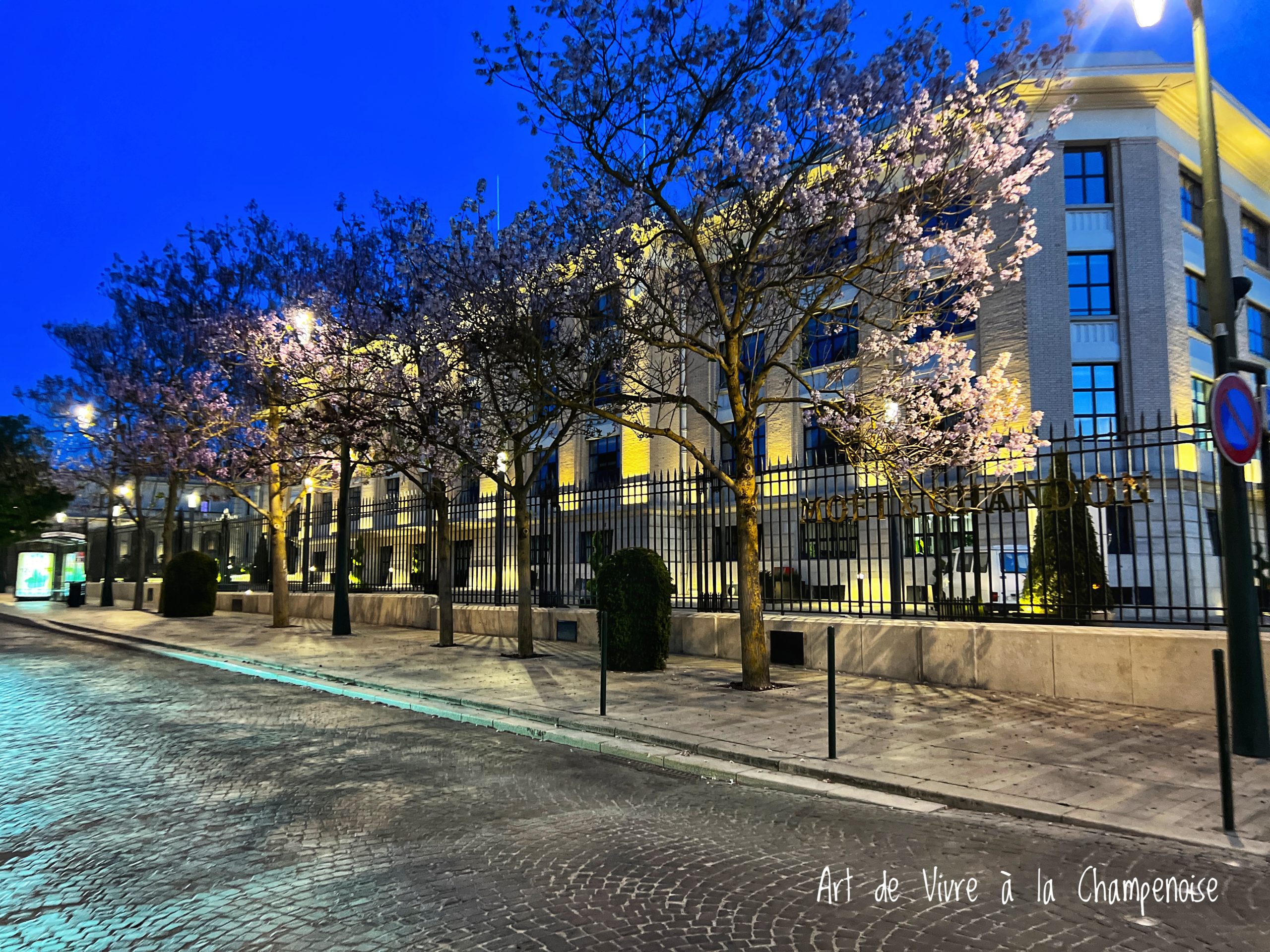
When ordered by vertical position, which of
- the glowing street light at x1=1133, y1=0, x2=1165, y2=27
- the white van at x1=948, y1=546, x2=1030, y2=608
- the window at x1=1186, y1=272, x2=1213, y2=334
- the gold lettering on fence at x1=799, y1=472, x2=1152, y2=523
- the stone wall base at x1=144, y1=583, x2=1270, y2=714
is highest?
the window at x1=1186, y1=272, x2=1213, y2=334

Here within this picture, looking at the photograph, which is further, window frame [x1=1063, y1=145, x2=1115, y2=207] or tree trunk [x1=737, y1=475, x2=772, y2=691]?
window frame [x1=1063, y1=145, x2=1115, y2=207]

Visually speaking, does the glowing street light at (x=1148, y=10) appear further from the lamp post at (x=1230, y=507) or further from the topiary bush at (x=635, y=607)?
the topiary bush at (x=635, y=607)

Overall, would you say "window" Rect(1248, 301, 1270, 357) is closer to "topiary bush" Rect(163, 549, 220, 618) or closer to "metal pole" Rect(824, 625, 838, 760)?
"metal pole" Rect(824, 625, 838, 760)

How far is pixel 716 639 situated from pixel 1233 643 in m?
8.59

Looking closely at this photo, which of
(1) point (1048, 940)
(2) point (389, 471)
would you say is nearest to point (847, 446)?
(1) point (1048, 940)

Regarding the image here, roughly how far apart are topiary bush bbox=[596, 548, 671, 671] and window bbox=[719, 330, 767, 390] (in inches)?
124

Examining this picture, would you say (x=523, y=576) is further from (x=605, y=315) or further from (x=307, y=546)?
(x=307, y=546)

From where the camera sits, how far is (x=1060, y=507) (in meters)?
10.5

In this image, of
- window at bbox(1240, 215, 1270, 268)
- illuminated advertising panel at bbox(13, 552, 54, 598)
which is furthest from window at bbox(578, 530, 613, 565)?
illuminated advertising panel at bbox(13, 552, 54, 598)

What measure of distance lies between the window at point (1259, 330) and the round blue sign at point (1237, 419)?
32.3 m

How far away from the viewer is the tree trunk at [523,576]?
15320mm

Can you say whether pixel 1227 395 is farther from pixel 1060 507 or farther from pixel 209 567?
pixel 209 567

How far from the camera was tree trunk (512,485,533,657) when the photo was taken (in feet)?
50.3

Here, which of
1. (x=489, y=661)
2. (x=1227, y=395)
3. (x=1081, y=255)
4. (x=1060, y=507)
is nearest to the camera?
(x=1227, y=395)
